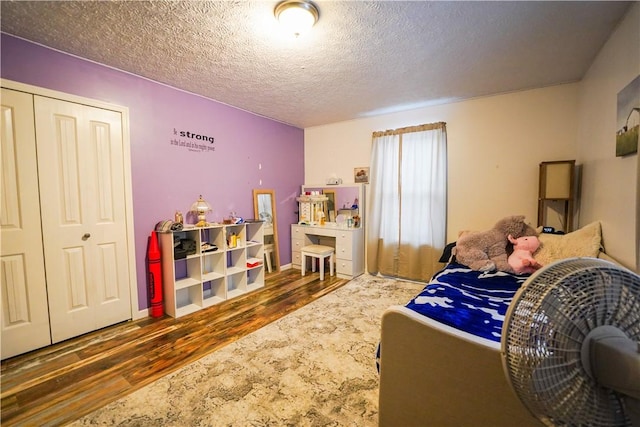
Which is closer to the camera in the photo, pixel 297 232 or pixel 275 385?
→ pixel 275 385

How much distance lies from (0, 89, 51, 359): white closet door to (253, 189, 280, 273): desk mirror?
2292 mm

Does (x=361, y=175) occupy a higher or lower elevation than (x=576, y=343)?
higher

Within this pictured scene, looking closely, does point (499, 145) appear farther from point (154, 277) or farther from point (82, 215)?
point (82, 215)

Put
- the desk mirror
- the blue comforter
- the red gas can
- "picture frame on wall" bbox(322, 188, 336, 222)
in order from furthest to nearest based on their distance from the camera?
"picture frame on wall" bbox(322, 188, 336, 222)
the desk mirror
the red gas can
the blue comforter

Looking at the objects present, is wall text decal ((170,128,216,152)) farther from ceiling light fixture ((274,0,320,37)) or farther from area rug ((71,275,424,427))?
area rug ((71,275,424,427))

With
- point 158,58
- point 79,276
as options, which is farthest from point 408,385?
point 158,58

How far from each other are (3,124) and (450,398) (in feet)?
10.7

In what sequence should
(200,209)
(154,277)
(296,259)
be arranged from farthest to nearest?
(296,259)
(200,209)
(154,277)

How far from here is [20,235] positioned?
1987 millimetres

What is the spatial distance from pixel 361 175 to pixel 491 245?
2.05 m

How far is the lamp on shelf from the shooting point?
9.69 feet

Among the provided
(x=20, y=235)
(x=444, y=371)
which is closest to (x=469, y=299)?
(x=444, y=371)

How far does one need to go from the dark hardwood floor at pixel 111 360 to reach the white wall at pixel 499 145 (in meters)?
2.43

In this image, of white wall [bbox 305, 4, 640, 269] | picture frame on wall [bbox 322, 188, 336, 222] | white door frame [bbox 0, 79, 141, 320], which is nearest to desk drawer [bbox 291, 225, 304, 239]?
picture frame on wall [bbox 322, 188, 336, 222]
